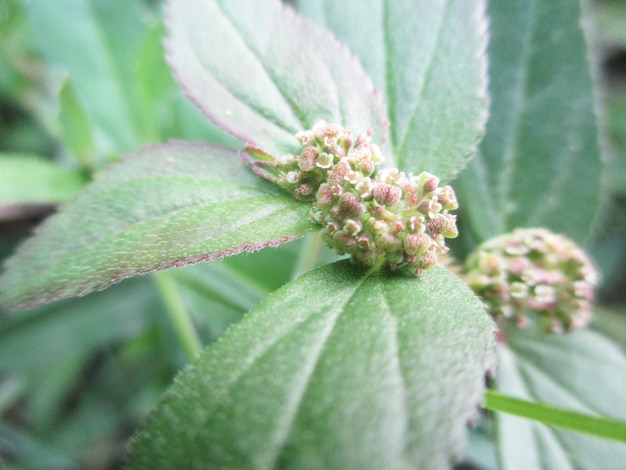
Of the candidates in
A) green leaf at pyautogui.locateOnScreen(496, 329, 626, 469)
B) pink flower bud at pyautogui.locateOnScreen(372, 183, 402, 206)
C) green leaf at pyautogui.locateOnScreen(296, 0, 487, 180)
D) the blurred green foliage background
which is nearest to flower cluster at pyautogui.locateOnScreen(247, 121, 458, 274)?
pink flower bud at pyautogui.locateOnScreen(372, 183, 402, 206)

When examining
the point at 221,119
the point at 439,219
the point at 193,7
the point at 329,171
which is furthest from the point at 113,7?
the point at 439,219

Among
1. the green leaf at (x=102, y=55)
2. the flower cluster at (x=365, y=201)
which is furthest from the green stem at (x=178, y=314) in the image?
the flower cluster at (x=365, y=201)

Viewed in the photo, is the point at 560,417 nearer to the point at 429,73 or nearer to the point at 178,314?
the point at 429,73

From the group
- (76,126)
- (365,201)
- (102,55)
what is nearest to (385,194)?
(365,201)

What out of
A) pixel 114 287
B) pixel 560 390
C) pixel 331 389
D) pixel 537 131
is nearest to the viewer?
pixel 331 389

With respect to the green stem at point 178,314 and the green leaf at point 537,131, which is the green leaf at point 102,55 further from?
the green leaf at point 537,131

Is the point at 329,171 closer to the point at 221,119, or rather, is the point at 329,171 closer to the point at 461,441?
the point at 221,119
